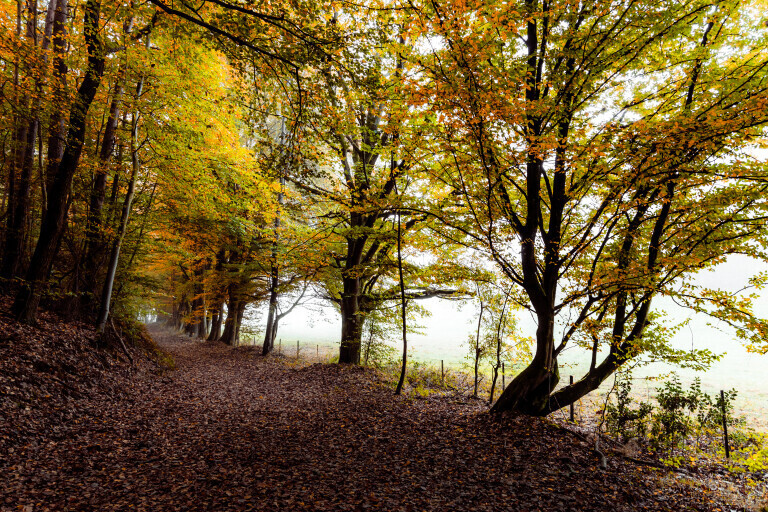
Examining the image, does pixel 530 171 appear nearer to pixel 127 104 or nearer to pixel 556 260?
pixel 556 260

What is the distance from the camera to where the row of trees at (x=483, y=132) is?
558 centimetres

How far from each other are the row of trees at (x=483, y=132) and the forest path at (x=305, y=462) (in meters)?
1.98

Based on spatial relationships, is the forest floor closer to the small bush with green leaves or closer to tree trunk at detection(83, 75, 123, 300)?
the small bush with green leaves

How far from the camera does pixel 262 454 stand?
5.83m

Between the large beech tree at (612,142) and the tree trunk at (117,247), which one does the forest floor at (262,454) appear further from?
the large beech tree at (612,142)

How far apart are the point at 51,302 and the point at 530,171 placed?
12.9 m

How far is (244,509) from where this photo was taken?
4.23 metres

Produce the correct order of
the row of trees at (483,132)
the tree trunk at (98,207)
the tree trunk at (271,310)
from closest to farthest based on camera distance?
the row of trees at (483,132), the tree trunk at (98,207), the tree trunk at (271,310)

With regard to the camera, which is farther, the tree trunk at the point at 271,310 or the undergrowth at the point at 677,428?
the tree trunk at the point at 271,310

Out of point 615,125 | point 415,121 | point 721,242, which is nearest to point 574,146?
point 615,125

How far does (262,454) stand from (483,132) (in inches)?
274

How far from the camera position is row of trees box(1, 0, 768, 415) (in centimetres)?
558

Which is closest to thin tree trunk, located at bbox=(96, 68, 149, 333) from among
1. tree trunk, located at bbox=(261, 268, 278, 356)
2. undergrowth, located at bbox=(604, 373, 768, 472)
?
tree trunk, located at bbox=(261, 268, 278, 356)

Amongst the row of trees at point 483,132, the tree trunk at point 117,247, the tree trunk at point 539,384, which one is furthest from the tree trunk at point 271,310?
the tree trunk at point 539,384
